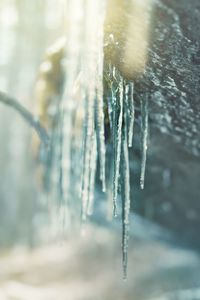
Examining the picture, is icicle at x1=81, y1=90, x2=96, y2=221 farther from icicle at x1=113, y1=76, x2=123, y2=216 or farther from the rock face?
the rock face

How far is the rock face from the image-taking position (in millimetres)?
4449

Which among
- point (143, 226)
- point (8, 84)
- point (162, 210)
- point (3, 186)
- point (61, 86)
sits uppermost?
point (61, 86)

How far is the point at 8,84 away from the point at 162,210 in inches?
1107

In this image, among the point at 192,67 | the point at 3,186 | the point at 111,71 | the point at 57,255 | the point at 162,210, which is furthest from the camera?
the point at 3,186

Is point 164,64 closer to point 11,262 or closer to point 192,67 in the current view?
point 192,67

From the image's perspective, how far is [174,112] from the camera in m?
6.30

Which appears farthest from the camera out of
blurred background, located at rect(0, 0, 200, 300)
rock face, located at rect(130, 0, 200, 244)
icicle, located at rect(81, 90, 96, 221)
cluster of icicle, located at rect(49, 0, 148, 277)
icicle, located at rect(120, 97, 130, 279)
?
icicle, located at rect(81, 90, 96, 221)

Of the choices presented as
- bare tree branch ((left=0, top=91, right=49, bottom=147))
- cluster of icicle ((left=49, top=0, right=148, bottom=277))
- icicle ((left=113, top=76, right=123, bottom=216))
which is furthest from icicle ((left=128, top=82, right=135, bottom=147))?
bare tree branch ((left=0, top=91, right=49, bottom=147))

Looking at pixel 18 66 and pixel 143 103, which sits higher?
pixel 143 103

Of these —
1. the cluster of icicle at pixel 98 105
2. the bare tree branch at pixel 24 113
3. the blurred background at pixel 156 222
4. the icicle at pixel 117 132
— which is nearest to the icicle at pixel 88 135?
the cluster of icicle at pixel 98 105

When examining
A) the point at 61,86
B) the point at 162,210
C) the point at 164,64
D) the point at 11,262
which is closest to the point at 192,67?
the point at 164,64

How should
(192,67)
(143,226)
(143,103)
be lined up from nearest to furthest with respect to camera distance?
1. (192,67)
2. (143,103)
3. (143,226)

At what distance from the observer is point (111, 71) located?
5414 mm

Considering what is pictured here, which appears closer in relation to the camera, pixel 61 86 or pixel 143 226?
pixel 61 86
